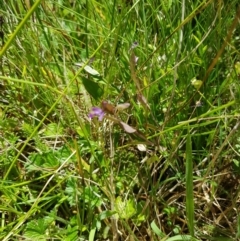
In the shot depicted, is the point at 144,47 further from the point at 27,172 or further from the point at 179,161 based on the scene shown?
the point at 27,172

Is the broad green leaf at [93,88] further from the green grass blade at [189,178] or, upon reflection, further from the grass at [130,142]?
the green grass blade at [189,178]

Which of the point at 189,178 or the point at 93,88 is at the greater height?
the point at 93,88

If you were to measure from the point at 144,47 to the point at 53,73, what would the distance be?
8.5 inches

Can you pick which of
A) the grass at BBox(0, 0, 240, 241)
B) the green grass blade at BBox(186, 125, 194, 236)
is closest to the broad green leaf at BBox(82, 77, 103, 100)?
the grass at BBox(0, 0, 240, 241)

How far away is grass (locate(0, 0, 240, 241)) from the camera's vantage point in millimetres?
872

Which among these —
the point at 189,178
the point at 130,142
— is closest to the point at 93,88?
the point at 130,142

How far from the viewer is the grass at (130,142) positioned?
872mm

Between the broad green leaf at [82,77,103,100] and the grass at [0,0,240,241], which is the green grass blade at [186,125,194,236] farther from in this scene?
the broad green leaf at [82,77,103,100]

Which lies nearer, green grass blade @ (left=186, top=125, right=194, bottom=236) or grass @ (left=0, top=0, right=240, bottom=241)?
green grass blade @ (left=186, top=125, right=194, bottom=236)

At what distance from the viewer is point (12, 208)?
2.85 feet

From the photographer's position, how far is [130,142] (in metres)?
0.90

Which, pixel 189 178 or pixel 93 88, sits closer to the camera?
pixel 189 178

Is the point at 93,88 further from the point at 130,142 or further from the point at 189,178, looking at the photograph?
the point at 189,178

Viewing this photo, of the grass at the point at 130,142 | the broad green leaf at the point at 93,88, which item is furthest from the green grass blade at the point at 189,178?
the broad green leaf at the point at 93,88
